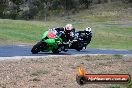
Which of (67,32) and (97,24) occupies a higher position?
(67,32)

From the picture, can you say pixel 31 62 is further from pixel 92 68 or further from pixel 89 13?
pixel 89 13

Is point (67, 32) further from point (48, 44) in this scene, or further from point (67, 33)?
point (48, 44)

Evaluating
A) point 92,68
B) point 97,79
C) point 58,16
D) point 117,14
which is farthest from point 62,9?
point 97,79

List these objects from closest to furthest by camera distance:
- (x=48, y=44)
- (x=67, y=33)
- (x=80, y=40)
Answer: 1. (x=48, y=44)
2. (x=67, y=33)
3. (x=80, y=40)

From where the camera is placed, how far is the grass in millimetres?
43500

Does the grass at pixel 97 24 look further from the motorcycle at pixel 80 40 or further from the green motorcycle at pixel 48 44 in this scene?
the green motorcycle at pixel 48 44

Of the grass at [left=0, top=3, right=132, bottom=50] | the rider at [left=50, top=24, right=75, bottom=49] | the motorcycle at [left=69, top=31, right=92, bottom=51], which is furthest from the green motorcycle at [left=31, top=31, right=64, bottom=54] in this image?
the grass at [left=0, top=3, right=132, bottom=50]

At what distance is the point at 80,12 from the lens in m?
91.6

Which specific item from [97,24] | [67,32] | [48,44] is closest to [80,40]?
[67,32]

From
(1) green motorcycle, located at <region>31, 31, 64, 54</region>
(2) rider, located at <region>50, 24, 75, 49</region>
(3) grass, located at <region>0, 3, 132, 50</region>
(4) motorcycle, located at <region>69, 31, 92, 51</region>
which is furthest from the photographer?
(3) grass, located at <region>0, 3, 132, 50</region>

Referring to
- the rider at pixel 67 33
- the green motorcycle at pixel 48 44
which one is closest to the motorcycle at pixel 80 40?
the rider at pixel 67 33

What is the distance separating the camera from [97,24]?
65.8 metres

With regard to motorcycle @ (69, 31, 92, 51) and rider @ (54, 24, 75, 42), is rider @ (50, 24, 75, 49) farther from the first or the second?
motorcycle @ (69, 31, 92, 51)

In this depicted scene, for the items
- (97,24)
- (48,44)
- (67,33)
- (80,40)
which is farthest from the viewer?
(97,24)
